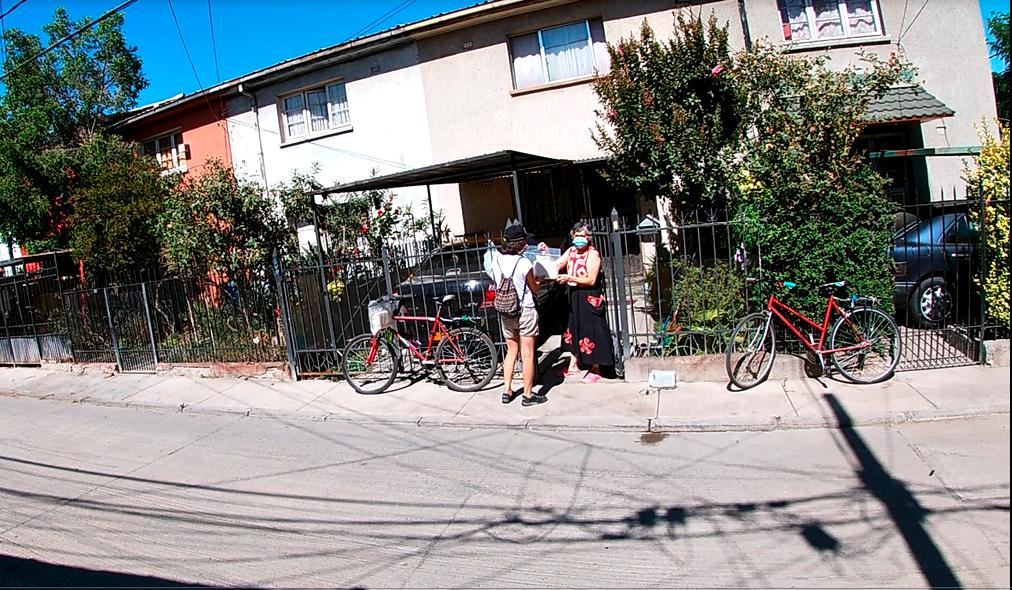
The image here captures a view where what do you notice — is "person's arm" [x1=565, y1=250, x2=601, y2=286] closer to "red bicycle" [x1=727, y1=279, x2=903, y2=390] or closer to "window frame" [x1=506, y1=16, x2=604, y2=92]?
"red bicycle" [x1=727, y1=279, x2=903, y2=390]

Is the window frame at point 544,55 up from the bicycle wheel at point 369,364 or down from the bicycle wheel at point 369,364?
up

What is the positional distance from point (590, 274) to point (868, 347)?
289 centimetres

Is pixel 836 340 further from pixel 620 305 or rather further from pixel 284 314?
pixel 284 314

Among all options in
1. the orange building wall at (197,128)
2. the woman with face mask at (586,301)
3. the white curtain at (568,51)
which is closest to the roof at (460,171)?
the white curtain at (568,51)

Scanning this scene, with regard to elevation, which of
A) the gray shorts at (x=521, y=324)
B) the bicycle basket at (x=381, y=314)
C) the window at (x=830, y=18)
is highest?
the window at (x=830, y=18)

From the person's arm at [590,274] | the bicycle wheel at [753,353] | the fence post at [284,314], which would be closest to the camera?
the bicycle wheel at [753,353]

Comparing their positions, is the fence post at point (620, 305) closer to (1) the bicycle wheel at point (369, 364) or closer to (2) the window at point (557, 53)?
(1) the bicycle wheel at point (369, 364)

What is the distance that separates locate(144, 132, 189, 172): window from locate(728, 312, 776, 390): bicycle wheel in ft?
48.5

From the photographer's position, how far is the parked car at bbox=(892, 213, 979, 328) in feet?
23.9

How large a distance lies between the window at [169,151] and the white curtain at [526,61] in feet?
29.6

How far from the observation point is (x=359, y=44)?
13.8m

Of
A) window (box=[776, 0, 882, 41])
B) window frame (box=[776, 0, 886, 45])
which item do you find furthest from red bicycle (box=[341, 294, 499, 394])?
window (box=[776, 0, 882, 41])

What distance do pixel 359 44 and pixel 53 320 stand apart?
791 centimetres

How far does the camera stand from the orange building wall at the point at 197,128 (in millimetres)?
16078
